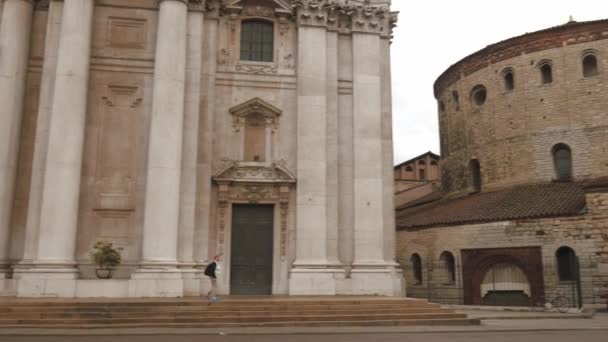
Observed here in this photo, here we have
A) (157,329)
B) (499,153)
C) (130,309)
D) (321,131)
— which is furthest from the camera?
(499,153)

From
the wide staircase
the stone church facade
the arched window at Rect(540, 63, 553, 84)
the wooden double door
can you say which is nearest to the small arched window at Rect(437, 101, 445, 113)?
the arched window at Rect(540, 63, 553, 84)

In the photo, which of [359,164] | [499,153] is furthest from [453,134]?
[359,164]

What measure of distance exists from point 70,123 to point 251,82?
689cm

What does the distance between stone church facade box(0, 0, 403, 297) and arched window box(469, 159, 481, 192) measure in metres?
17.2

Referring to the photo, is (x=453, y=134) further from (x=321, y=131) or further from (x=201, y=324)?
(x=201, y=324)

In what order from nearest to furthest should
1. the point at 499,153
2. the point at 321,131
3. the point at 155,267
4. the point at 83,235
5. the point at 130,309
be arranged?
1. the point at 130,309
2. the point at 155,267
3. the point at 83,235
4. the point at 321,131
5. the point at 499,153

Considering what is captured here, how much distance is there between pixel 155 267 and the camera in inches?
765

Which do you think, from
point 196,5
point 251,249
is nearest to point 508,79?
point 196,5

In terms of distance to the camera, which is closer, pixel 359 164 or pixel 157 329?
pixel 157 329

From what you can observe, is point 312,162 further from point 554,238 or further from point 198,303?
point 554,238

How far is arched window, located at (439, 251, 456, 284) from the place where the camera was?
33406 mm

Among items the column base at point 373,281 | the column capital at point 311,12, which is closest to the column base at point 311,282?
the column base at point 373,281

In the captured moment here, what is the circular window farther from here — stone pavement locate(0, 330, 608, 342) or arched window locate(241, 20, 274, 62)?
stone pavement locate(0, 330, 608, 342)

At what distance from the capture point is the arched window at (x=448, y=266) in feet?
110
